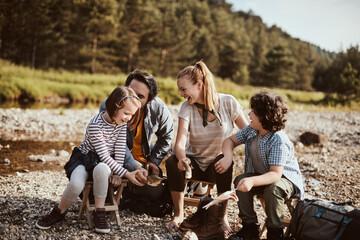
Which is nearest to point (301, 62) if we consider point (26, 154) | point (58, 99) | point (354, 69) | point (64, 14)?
point (354, 69)

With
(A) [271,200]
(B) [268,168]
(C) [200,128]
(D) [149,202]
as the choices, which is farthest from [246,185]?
(D) [149,202]

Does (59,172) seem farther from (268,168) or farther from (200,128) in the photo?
(268,168)

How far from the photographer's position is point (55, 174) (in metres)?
5.69

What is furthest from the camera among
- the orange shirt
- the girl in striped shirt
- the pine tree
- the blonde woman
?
the pine tree

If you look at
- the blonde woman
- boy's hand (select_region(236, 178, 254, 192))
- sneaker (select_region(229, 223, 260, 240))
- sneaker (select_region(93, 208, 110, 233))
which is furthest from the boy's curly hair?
sneaker (select_region(93, 208, 110, 233))

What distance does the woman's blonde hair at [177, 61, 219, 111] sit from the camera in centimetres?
353

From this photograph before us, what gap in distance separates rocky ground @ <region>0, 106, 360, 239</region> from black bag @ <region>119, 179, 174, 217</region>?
0.09 meters

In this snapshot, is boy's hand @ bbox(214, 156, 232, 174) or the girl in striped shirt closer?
the girl in striped shirt

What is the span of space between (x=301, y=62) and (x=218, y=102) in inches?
2561

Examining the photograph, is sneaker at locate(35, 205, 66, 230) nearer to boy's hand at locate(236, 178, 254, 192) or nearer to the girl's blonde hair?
the girl's blonde hair

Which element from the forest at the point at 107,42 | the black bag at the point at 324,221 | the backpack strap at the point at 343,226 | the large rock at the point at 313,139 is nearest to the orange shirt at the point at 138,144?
the black bag at the point at 324,221

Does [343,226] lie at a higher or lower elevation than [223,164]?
lower

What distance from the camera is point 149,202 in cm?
389

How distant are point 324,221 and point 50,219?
2.57m
